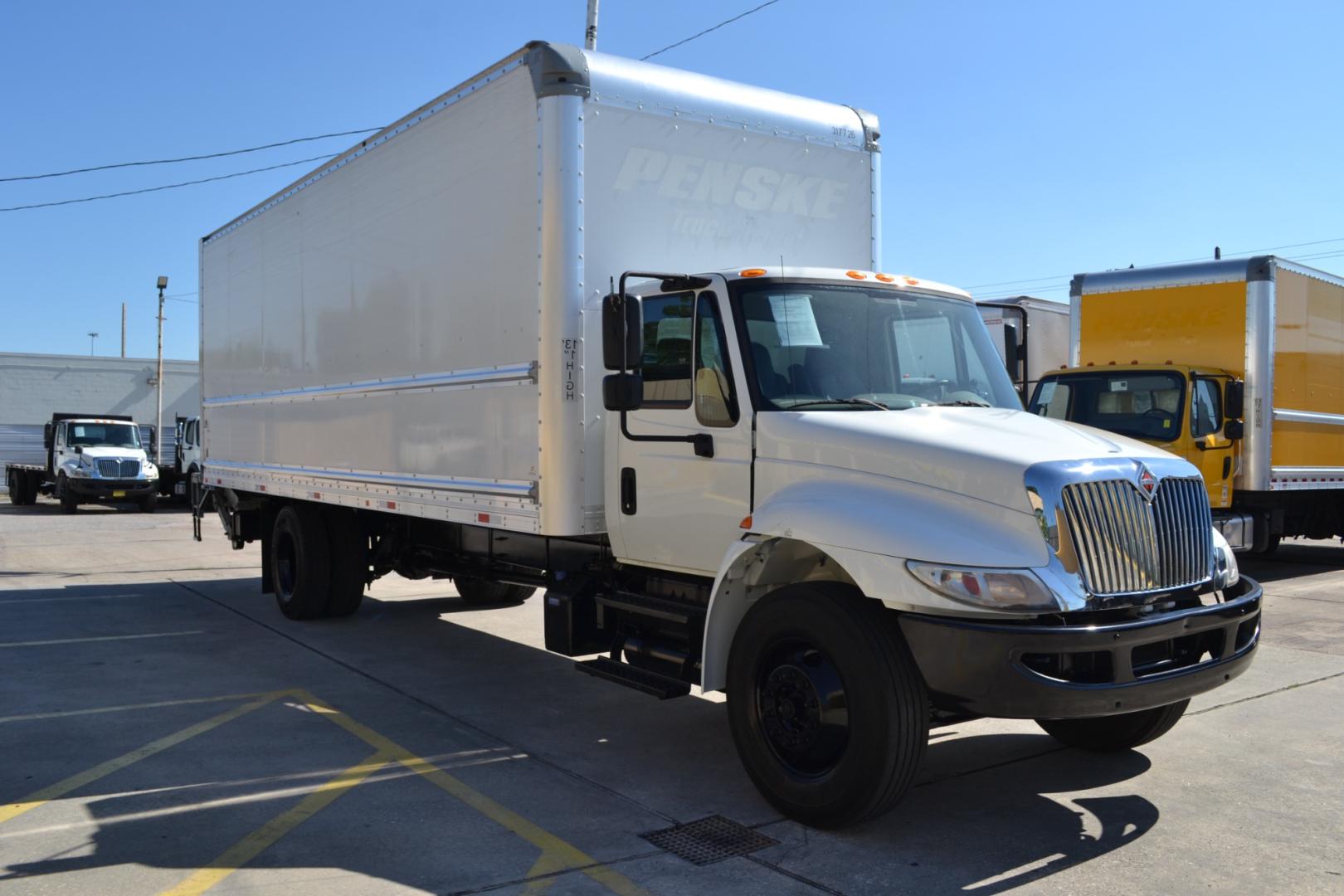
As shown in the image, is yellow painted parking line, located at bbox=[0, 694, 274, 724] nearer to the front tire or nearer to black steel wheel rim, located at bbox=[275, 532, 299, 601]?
black steel wheel rim, located at bbox=[275, 532, 299, 601]

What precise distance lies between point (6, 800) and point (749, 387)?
13.3 ft

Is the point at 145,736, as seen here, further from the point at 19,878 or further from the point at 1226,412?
the point at 1226,412

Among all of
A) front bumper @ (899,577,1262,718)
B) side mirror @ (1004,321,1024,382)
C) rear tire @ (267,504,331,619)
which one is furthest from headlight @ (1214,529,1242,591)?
rear tire @ (267,504,331,619)

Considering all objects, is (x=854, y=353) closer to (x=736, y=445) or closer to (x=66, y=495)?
(x=736, y=445)

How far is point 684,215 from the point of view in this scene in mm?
6773

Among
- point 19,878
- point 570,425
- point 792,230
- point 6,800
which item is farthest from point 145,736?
point 792,230

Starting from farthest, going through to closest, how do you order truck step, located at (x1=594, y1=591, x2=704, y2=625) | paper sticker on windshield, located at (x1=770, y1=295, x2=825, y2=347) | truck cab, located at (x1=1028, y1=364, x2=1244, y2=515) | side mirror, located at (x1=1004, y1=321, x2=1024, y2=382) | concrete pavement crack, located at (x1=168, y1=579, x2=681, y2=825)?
truck cab, located at (x1=1028, y1=364, x2=1244, y2=515) → side mirror, located at (x1=1004, y1=321, x2=1024, y2=382) → truck step, located at (x1=594, y1=591, x2=704, y2=625) → paper sticker on windshield, located at (x1=770, y1=295, x2=825, y2=347) → concrete pavement crack, located at (x1=168, y1=579, x2=681, y2=825)

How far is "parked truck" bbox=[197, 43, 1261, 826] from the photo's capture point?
452cm

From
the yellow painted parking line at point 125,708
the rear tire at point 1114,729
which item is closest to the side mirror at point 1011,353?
the rear tire at point 1114,729

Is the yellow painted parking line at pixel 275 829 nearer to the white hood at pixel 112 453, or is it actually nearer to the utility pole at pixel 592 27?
the utility pole at pixel 592 27

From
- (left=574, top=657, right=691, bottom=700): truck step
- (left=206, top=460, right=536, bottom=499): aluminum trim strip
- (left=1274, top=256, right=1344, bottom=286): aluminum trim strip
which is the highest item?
(left=1274, top=256, right=1344, bottom=286): aluminum trim strip

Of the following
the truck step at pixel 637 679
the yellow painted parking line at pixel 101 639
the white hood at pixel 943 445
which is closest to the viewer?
the white hood at pixel 943 445

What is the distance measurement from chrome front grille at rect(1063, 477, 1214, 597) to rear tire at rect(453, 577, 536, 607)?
7678mm

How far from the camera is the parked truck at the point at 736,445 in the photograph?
452 centimetres
